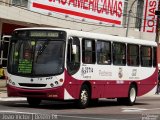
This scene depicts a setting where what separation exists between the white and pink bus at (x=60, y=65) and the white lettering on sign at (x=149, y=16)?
31.2 m

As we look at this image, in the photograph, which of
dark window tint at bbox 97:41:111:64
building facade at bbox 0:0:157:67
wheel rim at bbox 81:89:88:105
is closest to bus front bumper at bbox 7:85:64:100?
A: wheel rim at bbox 81:89:88:105

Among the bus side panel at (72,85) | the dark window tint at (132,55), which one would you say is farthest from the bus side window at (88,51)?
the dark window tint at (132,55)

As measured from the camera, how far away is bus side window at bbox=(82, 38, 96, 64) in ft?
70.4

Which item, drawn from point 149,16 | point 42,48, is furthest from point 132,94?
point 149,16

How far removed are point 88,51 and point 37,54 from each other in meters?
2.27

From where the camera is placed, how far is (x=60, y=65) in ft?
66.2

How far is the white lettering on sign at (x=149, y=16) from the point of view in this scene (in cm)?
5428

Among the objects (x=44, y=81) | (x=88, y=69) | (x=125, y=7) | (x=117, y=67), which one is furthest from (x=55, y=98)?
(x=125, y=7)

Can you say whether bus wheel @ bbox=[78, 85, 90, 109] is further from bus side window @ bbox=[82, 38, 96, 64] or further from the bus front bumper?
the bus front bumper

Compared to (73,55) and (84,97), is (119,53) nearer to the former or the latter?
(84,97)

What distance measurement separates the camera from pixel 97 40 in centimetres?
2253

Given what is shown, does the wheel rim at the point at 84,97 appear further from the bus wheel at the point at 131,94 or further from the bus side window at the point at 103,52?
the bus wheel at the point at 131,94

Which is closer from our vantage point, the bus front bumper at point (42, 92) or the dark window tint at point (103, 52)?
the bus front bumper at point (42, 92)

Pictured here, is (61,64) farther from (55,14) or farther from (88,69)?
(55,14)
